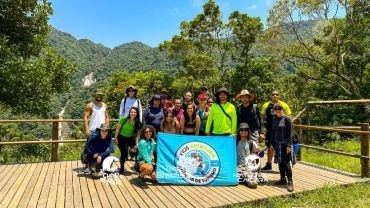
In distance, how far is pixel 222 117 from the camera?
24.3ft

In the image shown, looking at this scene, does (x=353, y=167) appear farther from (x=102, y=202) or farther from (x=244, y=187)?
(x=102, y=202)

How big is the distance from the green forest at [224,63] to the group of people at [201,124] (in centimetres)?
375

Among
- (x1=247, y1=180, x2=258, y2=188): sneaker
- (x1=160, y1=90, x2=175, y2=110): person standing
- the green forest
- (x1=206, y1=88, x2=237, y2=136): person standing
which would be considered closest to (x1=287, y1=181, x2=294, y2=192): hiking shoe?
(x1=247, y1=180, x2=258, y2=188): sneaker

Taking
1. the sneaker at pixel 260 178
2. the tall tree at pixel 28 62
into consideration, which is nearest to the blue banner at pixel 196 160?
the sneaker at pixel 260 178

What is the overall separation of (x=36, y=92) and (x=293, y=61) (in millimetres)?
16236

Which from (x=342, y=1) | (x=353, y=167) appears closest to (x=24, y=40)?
(x=353, y=167)

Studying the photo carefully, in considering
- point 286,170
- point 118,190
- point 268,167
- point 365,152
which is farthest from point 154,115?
point 365,152

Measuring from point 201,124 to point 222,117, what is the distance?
3.04ft

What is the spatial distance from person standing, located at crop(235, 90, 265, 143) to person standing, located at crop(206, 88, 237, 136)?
33 cm

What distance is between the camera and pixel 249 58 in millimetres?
31250

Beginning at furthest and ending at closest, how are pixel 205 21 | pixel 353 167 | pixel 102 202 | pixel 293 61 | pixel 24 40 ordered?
pixel 205 21 < pixel 293 61 < pixel 24 40 < pixel 353 167 < pixel 102 202

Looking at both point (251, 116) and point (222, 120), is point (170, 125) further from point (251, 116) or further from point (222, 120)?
point (251, 116)

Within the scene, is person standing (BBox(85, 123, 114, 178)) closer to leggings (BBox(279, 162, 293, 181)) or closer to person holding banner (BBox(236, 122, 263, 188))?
person holding banner (BBox(236, 122, 263, 188))

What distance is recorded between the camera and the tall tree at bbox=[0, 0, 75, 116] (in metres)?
13.9
